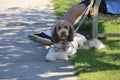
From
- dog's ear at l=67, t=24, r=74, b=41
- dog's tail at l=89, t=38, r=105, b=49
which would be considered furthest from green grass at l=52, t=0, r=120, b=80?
dog's ear at l=67, t=24, r=74, b=41

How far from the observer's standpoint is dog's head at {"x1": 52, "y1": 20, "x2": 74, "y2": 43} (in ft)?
18.3

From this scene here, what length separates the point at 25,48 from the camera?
6.48m

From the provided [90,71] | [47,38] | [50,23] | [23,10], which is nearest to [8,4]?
[23,10]

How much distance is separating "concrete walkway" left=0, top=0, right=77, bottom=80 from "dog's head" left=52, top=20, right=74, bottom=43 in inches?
14.8

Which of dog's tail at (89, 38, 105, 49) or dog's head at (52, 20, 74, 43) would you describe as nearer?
dog's head at (52, 20, 74, 43)

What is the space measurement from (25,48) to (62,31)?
1125 millimetres

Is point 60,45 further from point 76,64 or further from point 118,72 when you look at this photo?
point 118,72

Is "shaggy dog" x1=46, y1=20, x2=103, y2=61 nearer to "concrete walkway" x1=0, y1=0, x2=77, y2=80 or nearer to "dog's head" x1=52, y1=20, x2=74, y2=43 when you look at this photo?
"dog's head" x1=52, y1=20, x2=74, y2=43

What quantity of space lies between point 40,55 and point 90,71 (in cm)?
116

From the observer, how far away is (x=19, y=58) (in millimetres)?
5934

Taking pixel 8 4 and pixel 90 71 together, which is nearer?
pixel 90 71

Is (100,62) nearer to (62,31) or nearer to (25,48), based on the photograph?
(62,31)

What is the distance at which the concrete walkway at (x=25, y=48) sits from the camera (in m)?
5.18

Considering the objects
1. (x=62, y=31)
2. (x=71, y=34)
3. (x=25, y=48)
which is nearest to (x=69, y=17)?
(x=71, y=34)
